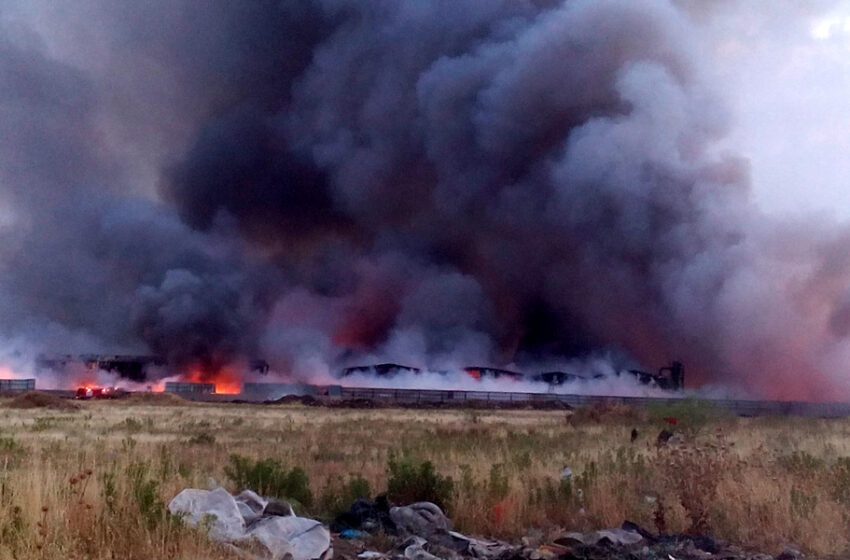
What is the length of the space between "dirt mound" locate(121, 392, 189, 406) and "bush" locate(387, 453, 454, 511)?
43.7m

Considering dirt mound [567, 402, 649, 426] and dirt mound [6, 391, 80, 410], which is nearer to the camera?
dirt mound [567, 402, 649, 426]

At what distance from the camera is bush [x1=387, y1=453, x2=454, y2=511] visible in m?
10.5

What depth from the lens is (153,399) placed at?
55.3m

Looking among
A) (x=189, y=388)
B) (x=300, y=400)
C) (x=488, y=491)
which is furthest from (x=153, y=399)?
(x=488, y=491)

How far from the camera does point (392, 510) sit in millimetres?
9586

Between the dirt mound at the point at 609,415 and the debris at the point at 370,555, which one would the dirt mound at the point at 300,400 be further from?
the debris at the point at 370,555

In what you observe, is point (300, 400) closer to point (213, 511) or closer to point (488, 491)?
point (488, 491)

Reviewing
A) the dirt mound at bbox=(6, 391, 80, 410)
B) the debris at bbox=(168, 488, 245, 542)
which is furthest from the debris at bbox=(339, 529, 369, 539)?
the dirt mound at bbox=(6, 391, 80, 410)

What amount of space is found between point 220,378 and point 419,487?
68.3 meters

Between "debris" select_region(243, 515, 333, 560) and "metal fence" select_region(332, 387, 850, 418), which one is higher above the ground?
"metal fence" select_region(332, 387, 850, 418)

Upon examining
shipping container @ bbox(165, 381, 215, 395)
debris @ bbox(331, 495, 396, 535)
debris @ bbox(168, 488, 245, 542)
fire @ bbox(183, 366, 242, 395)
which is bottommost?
debris @ bbox(331, 495, 396, 535)

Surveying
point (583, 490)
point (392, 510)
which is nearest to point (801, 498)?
point (583, 490)

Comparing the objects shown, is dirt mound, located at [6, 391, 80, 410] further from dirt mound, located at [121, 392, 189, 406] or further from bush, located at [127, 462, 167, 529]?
bush, located at [127, 462, 167, 529]

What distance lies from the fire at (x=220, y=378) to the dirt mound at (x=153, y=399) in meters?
14.6
